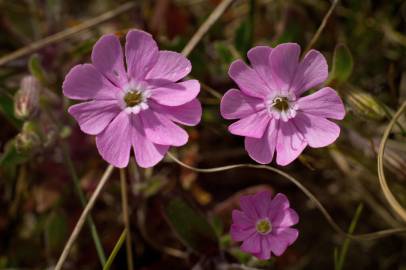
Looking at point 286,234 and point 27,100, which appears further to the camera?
point 27,100

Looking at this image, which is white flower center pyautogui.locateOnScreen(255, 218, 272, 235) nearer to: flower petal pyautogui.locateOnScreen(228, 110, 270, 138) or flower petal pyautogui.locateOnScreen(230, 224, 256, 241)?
flower petal pyautogui.locateOnScreen(230, 224, 256, 241)

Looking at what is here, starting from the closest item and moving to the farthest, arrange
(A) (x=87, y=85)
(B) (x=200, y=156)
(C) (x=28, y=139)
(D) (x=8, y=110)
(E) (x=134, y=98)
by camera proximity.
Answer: (A) (x=87, y=85)
(E) (x=134, y=98)
(C) (x=28, y=139)
(D) (x=8, y=110)
(B) (x=200, y=156)

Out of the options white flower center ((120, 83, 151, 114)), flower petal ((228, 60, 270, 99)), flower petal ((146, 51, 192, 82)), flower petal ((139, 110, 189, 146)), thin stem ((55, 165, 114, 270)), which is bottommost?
thin stem ((55, 165, 114, 270))

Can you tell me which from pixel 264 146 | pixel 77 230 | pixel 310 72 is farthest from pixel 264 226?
pixel 77 230

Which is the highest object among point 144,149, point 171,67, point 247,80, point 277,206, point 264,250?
point 171,67

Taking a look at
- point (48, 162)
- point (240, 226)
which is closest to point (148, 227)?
point (48, 162)

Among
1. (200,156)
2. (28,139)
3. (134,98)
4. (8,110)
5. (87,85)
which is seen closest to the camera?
(87,85)

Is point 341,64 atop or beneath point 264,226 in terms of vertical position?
atop

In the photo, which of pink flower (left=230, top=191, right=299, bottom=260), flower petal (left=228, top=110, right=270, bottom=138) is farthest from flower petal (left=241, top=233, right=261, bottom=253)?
flower petal (left=228, top=110, right=270, bottom=138)

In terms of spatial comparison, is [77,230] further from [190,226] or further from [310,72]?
[310,72]
